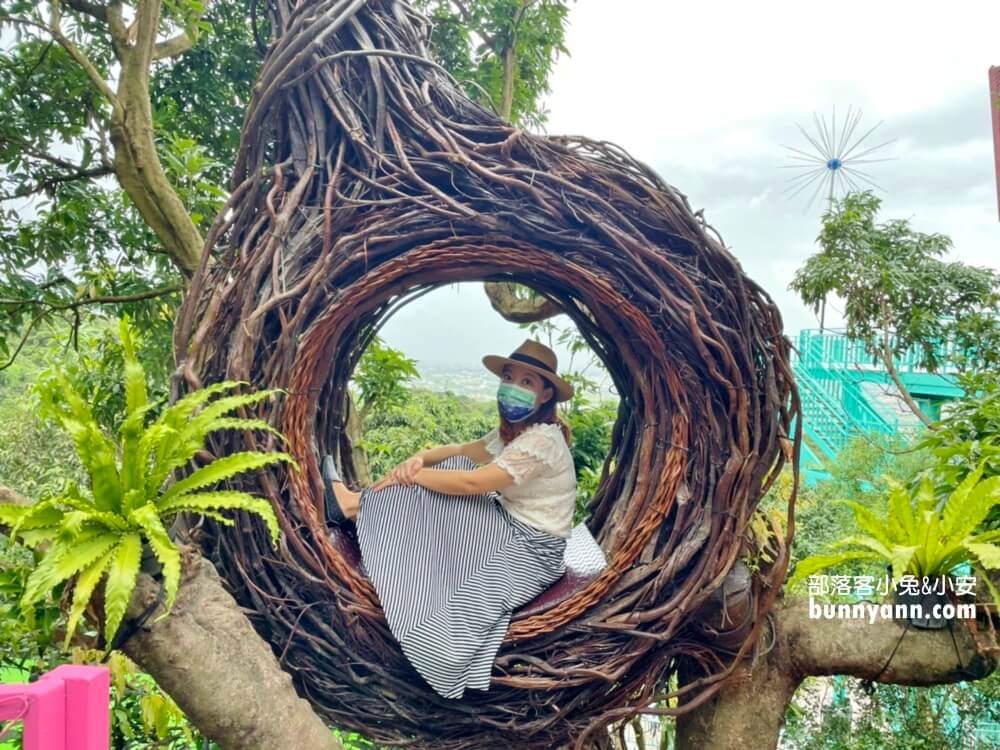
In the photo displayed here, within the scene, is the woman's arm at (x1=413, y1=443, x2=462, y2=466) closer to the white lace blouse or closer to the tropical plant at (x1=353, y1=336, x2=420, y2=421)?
the white lace blouse

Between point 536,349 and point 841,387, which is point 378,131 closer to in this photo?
point 536,349

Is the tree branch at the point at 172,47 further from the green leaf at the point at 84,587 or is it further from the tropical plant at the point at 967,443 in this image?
the tropical plant at the point at 967,443

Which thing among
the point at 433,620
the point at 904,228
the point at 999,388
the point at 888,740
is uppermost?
the point at 904,228

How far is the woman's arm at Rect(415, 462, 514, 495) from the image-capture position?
1.33m

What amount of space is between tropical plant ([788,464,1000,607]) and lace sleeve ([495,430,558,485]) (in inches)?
20.7

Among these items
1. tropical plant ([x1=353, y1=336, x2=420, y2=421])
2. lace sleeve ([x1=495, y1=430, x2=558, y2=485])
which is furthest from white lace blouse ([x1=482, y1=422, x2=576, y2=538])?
tropical plant ([x1=353, y1=336, x2=420, y2=421])

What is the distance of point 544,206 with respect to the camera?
111cm

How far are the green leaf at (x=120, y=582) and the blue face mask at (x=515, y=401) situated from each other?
815 mm

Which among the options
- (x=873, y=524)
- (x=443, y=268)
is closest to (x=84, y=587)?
(x=443, y=268)

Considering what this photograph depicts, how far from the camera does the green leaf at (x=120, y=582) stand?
71 centimetres

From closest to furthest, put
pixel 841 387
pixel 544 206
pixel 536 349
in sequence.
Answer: pixel 544 206, pixel 536 349, pixel 841 387

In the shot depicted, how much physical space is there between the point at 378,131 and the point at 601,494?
0.96 meters

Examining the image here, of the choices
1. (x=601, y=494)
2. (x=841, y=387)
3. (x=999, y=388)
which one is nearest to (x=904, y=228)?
(x=841, y=387)

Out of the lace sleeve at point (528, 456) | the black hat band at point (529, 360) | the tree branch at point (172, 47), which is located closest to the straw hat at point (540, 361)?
the black hat band at point (529, 360)
